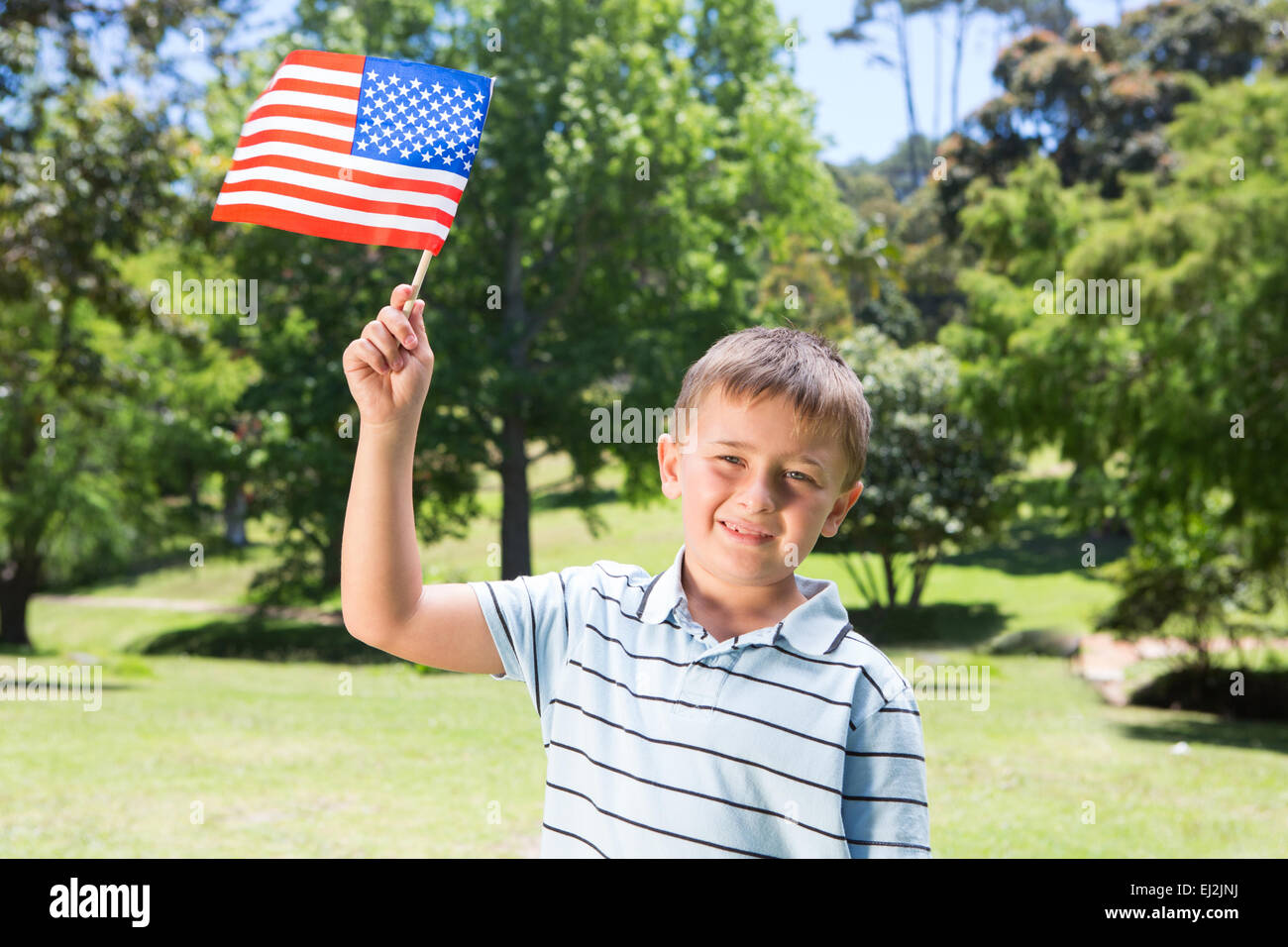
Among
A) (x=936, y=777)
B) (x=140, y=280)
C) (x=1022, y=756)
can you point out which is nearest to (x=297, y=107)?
(x=936, y=777)

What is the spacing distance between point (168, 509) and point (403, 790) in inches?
634

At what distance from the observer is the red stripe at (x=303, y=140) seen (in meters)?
2.35

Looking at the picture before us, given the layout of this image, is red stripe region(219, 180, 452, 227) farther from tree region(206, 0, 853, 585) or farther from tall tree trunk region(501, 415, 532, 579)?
tall tree trunk region(501, 415, 532, 579)

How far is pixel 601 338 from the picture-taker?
66.9ft

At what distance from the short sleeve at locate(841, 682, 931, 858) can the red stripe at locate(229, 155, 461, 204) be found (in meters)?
1.16

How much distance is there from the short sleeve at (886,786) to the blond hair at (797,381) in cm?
38

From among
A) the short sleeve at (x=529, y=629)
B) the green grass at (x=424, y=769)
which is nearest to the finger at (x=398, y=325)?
the short sleeve at (x=529, y=629)

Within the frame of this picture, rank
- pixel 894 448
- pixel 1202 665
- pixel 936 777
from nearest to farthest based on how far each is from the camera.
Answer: pixel 936 777, pixel 1202 665, pixel 894 448

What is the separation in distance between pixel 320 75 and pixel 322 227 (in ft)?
1.23

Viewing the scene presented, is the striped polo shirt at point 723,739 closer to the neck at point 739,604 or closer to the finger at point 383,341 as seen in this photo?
the neck at point 739,604

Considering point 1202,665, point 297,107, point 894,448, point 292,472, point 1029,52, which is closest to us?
point 297,107

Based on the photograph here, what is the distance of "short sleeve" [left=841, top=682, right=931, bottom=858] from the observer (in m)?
1.65

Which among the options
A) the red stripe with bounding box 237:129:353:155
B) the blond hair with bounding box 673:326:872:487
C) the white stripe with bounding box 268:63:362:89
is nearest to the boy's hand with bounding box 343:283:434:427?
the blond hair with bounding box 673:326:872:487

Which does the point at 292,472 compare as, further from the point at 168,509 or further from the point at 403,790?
the point at 403,790
